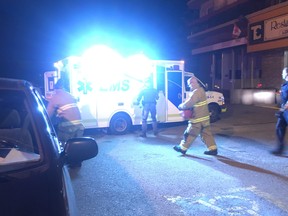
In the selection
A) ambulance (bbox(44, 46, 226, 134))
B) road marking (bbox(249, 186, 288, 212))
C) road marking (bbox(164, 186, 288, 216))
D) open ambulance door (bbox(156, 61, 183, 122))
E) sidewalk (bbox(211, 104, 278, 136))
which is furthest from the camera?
open ambulance door (bbox(156, 61, 183, 122))

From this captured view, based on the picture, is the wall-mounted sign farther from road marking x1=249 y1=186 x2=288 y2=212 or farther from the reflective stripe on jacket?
road marking x1=249 y1=186 x2=288 y2=212

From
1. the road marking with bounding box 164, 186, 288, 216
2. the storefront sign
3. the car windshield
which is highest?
the storefront sign

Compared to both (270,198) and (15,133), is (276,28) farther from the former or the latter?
(15,133)

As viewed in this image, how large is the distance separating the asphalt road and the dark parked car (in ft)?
7.86

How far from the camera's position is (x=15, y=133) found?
2.50 metres

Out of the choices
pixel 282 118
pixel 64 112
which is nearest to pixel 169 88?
pixel 282 118

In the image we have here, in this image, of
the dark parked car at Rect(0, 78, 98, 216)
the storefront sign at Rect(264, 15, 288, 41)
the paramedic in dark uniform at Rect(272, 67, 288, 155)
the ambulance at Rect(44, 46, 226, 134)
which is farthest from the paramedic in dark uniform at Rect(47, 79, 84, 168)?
the storefront sign at Rect(264, 15, 288, 41)

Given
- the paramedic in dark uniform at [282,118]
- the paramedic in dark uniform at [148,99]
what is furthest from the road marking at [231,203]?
the paramedic in dark uniform at [148,99]

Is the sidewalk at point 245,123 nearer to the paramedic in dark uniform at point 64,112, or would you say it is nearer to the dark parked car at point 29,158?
the paramedic in dark uniform at point 64,112

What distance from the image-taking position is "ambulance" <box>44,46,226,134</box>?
10.5 metres

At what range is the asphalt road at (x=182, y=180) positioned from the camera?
475 cm

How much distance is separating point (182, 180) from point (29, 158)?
4.15 metres

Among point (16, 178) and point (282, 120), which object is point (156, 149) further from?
point (16, 178)

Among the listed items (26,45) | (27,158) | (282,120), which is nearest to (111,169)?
(282,120)
